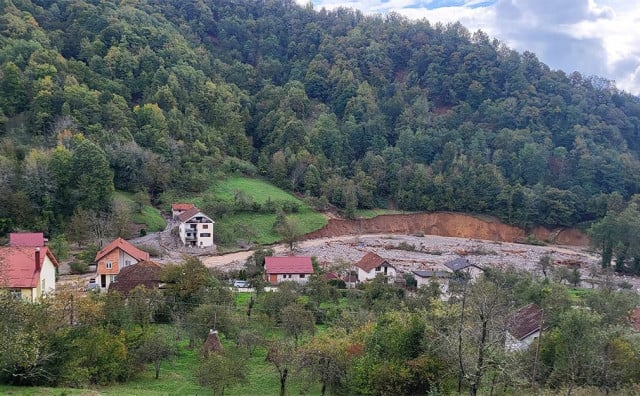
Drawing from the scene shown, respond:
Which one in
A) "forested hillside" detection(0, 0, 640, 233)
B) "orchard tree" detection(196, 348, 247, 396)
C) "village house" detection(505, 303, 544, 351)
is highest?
"forested hillside" detection(0, 0, 640, 233)

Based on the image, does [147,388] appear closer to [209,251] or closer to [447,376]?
[447,376]

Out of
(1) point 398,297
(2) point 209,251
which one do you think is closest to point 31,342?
(1) point 398,297

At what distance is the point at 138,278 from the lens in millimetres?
29812

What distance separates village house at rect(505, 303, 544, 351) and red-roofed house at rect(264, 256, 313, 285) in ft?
51.3

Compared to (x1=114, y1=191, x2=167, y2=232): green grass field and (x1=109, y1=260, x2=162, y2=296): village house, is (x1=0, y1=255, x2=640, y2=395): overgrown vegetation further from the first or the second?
(x1=114, y1=191, x2=167, y2=232): green grass field

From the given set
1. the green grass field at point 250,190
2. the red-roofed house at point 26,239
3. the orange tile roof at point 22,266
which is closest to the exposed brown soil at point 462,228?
the green grass field at point 250,190

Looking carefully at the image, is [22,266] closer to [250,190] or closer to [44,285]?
[44,285]

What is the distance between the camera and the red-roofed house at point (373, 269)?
3878 centimetres

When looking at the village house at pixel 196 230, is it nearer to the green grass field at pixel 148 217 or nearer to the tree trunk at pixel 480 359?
the green grass field at pixel 148 217

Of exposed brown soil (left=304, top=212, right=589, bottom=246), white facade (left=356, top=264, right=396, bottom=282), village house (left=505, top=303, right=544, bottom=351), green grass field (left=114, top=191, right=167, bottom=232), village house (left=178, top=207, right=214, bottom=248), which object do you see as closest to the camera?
village house (left=505, top=303, right=544, bottom=351)

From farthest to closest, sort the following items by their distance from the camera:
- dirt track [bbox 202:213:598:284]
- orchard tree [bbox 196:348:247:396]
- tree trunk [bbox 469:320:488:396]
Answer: dirt track [bbox 202:213:598:284], orchard tree [bbox 196:348:247:396], tree trunk [bbox 469:320:488:396]

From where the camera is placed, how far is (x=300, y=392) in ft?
65.2

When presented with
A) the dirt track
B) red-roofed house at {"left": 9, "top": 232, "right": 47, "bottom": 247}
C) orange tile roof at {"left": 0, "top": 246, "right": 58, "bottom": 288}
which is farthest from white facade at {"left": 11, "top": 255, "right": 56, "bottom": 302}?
the dirt track

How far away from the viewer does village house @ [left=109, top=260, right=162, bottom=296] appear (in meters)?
29.2
